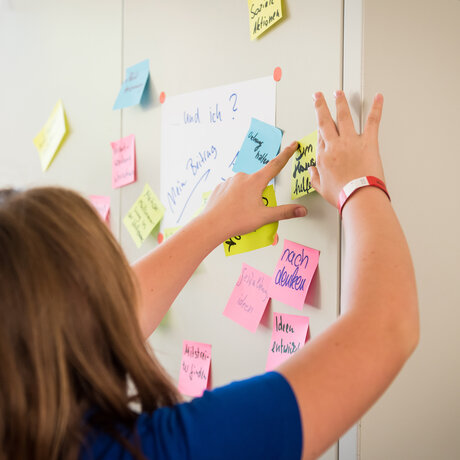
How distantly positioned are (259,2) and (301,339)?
0.49m

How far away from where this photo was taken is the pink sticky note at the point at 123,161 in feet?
3.41

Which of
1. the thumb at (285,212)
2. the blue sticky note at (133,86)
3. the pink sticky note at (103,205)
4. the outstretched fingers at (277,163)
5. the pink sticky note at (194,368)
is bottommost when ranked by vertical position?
the pink sticky note at (194,368)

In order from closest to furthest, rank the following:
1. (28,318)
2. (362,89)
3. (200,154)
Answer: (28,318), (362,89), (200,154)

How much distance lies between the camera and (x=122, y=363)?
0.50m

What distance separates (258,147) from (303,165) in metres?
0.10

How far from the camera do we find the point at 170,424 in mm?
458

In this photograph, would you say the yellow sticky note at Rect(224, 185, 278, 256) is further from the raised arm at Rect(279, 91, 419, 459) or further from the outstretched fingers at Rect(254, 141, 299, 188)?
the raised arm at Rect(279, 91, 419, 459)

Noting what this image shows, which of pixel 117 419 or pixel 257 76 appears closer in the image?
pixel 117 419

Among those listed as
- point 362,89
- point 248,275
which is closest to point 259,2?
point 362,89

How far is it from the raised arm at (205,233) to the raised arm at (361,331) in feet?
0.45

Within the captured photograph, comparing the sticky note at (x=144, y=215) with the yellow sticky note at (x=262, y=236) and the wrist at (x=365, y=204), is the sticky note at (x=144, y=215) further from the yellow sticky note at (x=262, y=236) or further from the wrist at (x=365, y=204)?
the wrist at (x=365, y=204)

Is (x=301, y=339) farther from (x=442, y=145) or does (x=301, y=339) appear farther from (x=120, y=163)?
(x=120, y=163)

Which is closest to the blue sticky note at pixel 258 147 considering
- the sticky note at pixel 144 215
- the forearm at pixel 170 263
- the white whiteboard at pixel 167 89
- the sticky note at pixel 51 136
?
the white whiteboard at pixel 167 89

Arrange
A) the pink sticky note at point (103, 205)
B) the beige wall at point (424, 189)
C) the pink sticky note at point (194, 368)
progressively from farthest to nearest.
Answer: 1. the pink sticky note at point (103, 205)
2. the pink sticky note at point (194, 368)
3. the beige wall at point (424, 189)
